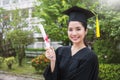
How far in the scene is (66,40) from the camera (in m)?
15.1

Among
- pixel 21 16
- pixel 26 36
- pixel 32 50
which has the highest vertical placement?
pixel 21 16

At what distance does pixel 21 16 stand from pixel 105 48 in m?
9.98

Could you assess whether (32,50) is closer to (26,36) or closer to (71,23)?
(26,36)

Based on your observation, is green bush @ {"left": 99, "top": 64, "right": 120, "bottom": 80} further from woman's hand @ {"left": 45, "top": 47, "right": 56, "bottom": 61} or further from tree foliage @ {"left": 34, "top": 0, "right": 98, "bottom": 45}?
woman's hand @ {"left": 45, "top": 47, "right": 56, "bottom": 61}

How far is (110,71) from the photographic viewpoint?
997cm

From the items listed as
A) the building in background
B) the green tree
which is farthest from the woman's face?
the building in background

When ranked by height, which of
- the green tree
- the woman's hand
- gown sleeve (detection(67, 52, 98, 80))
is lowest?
the green tree

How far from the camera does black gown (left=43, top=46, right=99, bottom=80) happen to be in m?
3.28

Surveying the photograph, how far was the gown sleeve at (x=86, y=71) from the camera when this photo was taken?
3.27 metres

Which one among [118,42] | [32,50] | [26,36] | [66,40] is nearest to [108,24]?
[118,42]

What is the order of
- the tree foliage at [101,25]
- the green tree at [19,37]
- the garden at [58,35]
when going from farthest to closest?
1. the green tree at [19,37]
2. the garden at [58,35]
3. the tree foliage at [101,25]

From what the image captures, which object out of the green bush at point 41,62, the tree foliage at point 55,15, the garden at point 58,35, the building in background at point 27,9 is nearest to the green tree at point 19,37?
the garden at point 58,35

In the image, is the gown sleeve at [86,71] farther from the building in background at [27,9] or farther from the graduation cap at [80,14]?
the building in background at [27,9]

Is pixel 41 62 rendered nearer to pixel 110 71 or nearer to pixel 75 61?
pixel 110 71
